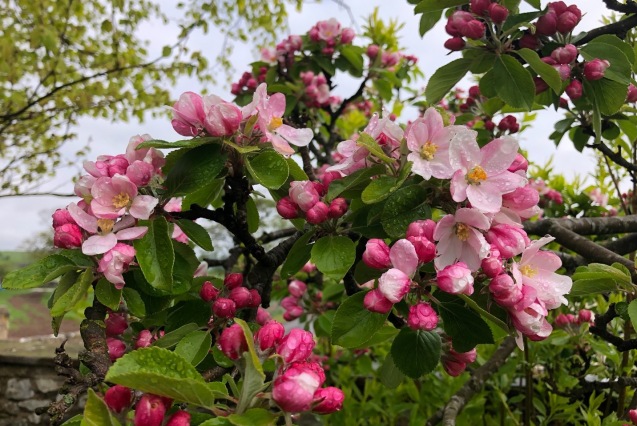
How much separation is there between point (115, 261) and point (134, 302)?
0.10 m

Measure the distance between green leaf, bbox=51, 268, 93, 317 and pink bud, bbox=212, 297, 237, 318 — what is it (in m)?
0.21

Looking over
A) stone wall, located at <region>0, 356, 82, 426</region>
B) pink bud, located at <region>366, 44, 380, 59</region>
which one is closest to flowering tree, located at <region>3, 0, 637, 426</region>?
pink bud, located at <region>366, 44, 380, 59</region>

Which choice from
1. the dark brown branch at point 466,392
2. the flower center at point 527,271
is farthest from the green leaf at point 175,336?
Answer: the dark brown branch at point 466,392

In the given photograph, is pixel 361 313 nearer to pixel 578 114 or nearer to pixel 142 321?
pixel 142 321

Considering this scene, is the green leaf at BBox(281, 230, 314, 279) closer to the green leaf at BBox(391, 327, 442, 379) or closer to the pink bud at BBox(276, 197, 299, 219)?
the pink bud at BBox(276, 197, 299, 219)

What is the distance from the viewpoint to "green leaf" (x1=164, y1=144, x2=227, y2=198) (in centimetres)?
87

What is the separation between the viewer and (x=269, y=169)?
0.89 metres

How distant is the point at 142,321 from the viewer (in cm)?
104

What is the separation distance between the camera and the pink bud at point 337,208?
913 millimetres

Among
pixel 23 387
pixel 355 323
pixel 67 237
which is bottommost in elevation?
pixel 23 387

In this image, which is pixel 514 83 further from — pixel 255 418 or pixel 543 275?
pixel 255 418

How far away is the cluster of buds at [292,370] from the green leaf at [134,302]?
0.86ft

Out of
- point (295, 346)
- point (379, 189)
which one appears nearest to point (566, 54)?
point (379, 189)

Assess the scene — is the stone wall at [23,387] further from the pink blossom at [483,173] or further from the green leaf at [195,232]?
the pink blossom at [483,173]
